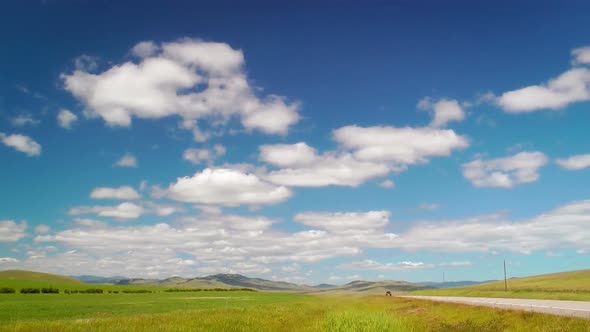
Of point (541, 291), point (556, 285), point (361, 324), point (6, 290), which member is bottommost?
point (6, 290)

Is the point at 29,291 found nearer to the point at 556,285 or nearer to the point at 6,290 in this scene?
the point at 6,290

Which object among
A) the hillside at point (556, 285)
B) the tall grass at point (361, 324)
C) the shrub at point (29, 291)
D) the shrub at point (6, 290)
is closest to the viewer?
the tall grass at point (361, 324)

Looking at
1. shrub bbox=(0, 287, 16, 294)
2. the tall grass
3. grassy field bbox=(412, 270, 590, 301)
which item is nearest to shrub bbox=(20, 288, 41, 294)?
shrub bbox=(0, 287, 16, 294)

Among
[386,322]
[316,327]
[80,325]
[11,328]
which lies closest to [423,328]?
[386,322]

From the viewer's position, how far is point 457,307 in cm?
4306

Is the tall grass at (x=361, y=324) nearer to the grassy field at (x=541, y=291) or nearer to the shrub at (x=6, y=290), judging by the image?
the grassy field at (x=541, y=291)

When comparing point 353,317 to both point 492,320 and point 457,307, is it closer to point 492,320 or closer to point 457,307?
point 492,320

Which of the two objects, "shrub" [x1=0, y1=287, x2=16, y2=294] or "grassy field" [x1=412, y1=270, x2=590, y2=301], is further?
"shrub" [x1=0, y1=287, x2=16, y2=294]

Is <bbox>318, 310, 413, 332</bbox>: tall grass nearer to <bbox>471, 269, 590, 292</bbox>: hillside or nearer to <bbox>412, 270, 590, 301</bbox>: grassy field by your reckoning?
<bbox>412, 270, 590, 301</bbox>: grassy field

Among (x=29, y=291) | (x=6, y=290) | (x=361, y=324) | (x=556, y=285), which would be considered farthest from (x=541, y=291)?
(x=29, y=291)

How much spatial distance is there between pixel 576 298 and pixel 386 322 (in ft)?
102

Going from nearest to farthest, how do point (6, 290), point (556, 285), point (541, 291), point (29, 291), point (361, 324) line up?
point (361, 324)
point (541, 291)
point (556, 285)
point (6, 290)
point (29, 291)

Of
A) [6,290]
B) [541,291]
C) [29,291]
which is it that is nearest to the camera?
[541,291]

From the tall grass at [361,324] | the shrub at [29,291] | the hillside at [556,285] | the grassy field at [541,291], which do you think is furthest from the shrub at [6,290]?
the hillside at [556,285]
